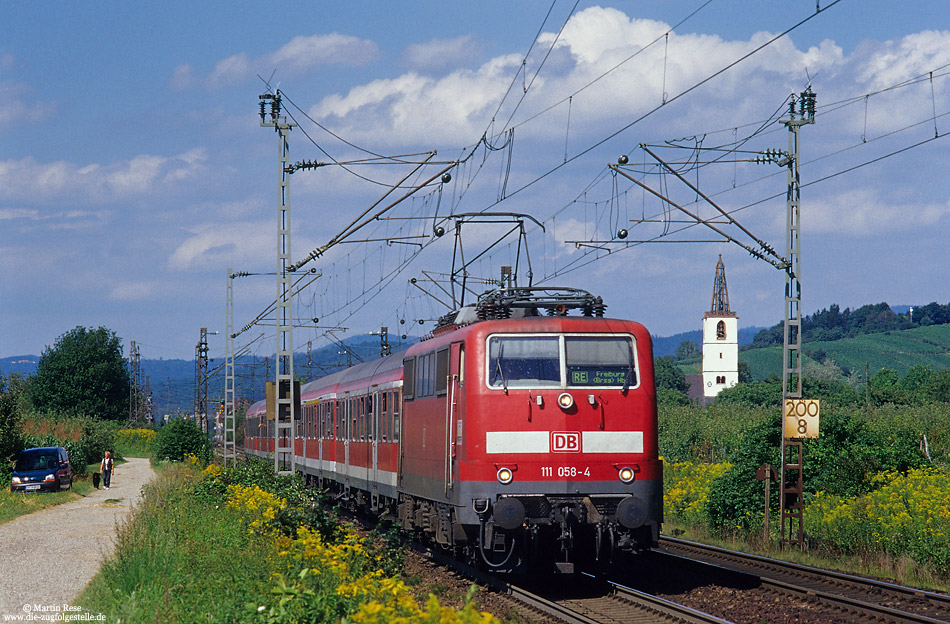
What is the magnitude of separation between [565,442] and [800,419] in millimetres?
8010

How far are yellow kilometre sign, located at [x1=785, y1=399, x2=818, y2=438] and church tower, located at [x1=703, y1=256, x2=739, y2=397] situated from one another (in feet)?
511

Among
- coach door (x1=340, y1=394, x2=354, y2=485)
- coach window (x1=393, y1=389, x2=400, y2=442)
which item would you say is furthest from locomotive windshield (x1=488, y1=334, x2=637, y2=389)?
coach door (x1=340, y1=394, x2=354, y2=485)

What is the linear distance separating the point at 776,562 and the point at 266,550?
8.31 meters

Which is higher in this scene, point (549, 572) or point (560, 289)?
point (560, 289)

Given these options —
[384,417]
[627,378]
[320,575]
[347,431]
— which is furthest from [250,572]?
[347,431]

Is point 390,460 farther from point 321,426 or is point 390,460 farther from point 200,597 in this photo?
point 321,426

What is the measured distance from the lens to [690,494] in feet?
91.1

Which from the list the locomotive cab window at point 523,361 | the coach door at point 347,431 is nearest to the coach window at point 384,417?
the coach door at point 347,431

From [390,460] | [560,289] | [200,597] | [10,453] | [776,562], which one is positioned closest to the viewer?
[200,597]

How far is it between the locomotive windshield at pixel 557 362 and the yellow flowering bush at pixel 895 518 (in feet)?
19.8

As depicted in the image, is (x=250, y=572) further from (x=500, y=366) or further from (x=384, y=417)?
(x=384, y=417)

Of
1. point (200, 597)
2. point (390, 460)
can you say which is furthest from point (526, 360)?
point (390, 460)

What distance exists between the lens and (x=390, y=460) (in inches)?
828

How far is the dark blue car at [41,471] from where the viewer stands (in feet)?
112
